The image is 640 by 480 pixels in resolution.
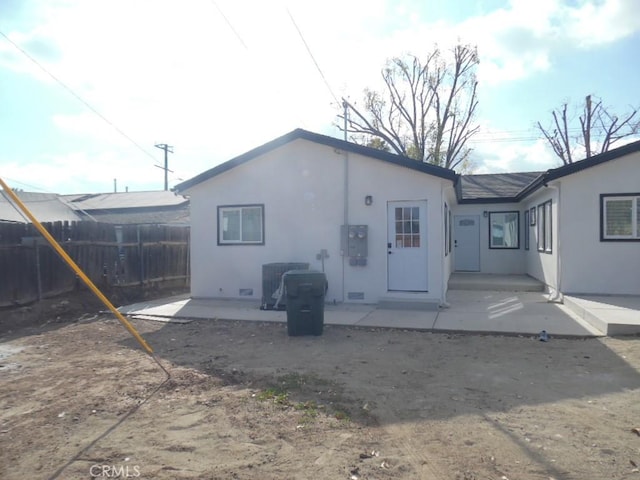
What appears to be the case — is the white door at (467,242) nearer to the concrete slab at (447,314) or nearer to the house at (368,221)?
the house at (368,221)

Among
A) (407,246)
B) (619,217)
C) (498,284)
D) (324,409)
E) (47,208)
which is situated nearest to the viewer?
(324,409)

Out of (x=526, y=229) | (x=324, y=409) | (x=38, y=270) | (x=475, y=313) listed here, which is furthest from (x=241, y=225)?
(x=526, y=229)

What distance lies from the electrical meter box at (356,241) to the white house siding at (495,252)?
750 cm

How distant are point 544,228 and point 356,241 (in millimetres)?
5560

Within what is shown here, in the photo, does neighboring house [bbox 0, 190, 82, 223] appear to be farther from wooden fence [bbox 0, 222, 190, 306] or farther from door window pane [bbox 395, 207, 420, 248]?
door window pane [bbox 395, 207, 420, 248]

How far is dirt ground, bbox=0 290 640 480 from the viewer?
3598 millimetres

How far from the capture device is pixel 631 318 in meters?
8.08

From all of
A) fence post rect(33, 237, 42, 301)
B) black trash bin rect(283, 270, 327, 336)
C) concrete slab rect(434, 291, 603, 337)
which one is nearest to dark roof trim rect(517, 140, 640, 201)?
concrete slab rect(434, 291, 603, 337)

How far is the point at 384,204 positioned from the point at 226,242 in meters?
4.21

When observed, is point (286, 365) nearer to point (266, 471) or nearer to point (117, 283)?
point (266, 471)

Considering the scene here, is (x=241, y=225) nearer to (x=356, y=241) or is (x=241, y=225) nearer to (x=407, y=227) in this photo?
(x=356, y=241)

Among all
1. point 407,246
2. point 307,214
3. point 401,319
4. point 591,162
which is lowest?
point 401,319

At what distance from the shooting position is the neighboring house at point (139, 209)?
909 inches

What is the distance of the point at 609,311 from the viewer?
8.73m
